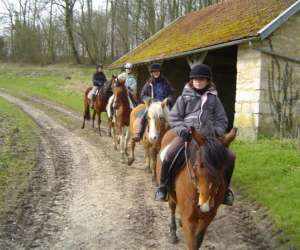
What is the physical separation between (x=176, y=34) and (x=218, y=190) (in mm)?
16593

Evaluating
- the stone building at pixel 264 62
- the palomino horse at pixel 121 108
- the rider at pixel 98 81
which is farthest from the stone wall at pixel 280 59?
the rider at pixel 98 81

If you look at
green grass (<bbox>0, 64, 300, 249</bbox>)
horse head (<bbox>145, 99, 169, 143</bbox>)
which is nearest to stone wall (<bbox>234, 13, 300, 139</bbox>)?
green grass (<bbox>0, 64, 300, 249</bbox>)

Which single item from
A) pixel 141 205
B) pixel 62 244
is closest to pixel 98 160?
pixel 141 205

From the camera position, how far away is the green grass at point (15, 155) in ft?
23.4

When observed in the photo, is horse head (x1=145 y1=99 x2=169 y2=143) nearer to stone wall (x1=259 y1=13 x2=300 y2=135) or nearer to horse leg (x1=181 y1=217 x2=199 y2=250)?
horse leg (x1=181 y1=217 x2=199 y2=250)

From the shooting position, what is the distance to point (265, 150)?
1008cm

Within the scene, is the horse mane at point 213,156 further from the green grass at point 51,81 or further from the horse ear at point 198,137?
the green grass at point 51,81

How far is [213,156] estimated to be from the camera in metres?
4.14

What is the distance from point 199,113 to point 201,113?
29mm

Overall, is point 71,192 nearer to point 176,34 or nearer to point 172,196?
point 172,196

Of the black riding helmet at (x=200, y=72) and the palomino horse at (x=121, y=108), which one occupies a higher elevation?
the black riding helmet at (x=200, y=72)

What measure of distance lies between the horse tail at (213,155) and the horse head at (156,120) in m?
3.35

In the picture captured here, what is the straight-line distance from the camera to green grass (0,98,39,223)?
23.4ft

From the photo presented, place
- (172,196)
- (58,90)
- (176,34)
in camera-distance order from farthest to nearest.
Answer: (58,90), (176,34), (172,196)
